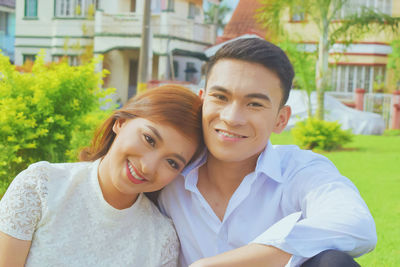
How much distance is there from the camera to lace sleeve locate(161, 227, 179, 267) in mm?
2424

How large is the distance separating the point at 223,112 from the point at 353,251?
836 millimetres

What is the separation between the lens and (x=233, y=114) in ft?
7.57

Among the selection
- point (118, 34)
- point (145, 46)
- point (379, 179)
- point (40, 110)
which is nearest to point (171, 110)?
point (40, 110)

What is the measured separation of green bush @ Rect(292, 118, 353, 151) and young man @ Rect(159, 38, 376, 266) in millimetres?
9135

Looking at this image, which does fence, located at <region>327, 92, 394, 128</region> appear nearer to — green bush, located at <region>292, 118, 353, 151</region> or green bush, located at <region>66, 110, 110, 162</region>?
green bush, located at <region>292, 118, 353, 151</region>

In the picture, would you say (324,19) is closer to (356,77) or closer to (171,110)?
(356,77)

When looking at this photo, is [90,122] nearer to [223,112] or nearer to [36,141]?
[36,141]

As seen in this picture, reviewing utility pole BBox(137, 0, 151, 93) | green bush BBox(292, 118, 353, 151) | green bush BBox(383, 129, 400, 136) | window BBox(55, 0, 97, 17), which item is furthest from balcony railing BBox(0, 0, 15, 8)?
green bush BBox(383, 129, 400, 136)

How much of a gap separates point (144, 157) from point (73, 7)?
71.9 feet

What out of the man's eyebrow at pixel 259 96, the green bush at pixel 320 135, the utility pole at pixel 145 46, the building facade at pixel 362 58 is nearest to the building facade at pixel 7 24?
the building facade at pixel 362 58

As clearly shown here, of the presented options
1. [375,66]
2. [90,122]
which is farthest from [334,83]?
[90,122]

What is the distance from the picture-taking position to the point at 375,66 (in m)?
19.8

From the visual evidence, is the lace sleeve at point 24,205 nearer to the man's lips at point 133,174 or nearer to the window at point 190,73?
the man's lips at point 133,174

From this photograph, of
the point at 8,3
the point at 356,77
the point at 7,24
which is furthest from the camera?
the point at 7,24
